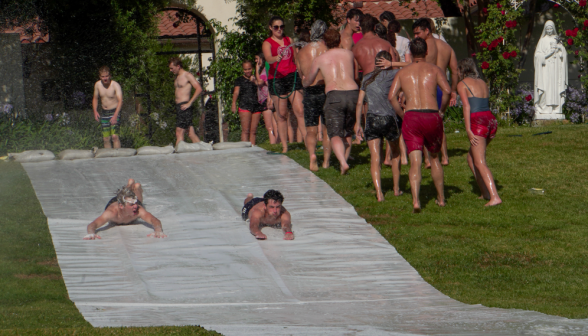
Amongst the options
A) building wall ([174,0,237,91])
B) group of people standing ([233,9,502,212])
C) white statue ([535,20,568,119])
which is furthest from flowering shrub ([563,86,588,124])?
building wall ([174,0,237,91])

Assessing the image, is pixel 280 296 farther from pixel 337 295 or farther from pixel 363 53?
pixel 363 53

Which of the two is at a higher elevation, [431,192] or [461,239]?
[431,192]

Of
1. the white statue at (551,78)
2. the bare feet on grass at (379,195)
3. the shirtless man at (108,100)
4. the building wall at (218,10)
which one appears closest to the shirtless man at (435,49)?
the bare feet on grass at (379,195)

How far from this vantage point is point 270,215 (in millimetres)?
8414

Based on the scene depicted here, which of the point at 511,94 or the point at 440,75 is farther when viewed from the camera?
the point at 511,94

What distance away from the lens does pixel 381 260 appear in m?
7.64

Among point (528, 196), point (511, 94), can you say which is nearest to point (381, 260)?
point (528, 196)

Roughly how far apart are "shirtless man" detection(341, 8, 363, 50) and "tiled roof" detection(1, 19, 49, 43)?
323 inches

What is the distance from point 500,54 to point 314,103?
7.77m

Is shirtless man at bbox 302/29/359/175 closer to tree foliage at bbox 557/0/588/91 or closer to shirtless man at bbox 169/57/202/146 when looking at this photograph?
shirtless man at bbox 169/57/202/146

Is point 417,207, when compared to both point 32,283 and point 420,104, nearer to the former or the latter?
point 420,104

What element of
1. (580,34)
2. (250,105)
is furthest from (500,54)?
(250,105)

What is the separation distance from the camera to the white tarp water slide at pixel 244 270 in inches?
224

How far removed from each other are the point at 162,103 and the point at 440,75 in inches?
438
